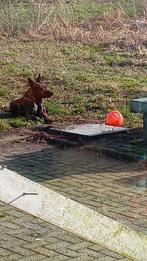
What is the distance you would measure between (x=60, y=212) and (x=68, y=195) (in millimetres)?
3323

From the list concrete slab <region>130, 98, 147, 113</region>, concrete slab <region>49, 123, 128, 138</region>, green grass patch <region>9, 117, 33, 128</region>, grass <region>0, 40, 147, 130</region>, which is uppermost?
concrete slab <region>130, 98, 147, 113</region>

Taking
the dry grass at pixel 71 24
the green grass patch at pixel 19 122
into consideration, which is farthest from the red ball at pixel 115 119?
the dry grass at pixel 71 24

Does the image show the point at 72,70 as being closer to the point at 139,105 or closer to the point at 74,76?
the point at 74,76

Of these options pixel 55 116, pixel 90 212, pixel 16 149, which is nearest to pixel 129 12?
pixel 55 116

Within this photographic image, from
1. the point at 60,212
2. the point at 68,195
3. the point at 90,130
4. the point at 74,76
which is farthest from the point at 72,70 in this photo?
the point at 60,212

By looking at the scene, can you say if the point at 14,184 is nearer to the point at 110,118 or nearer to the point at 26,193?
the point at 26,193

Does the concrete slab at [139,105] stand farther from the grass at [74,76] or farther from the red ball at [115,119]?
the grass at [74,76]

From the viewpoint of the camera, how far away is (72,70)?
43.9 ft

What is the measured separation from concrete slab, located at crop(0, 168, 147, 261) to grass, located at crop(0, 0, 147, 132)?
6.26 meters

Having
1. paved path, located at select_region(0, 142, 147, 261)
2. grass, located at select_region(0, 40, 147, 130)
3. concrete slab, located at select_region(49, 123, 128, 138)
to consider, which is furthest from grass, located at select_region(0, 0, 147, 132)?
paved path, located at select_region(0, 142, 147, 261)

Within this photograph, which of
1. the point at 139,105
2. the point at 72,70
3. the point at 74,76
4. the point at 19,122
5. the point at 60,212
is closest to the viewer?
the point at 60,212

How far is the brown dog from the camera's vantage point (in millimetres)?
9570

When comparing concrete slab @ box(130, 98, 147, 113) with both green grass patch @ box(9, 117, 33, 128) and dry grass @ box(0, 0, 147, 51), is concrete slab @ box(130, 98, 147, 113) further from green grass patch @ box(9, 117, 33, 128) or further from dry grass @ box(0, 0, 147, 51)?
dry grass @ box(0, 0, 147, 51)

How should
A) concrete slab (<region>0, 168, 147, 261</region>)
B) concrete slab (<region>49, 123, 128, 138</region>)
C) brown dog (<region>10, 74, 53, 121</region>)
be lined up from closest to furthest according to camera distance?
A: concrete slab (<region>0, 168, 147, 261</region>) → concrete slab (<region>49, 123, 128, 138</region>) → brown dog (<region>10, 74, 53, 121</region>)
